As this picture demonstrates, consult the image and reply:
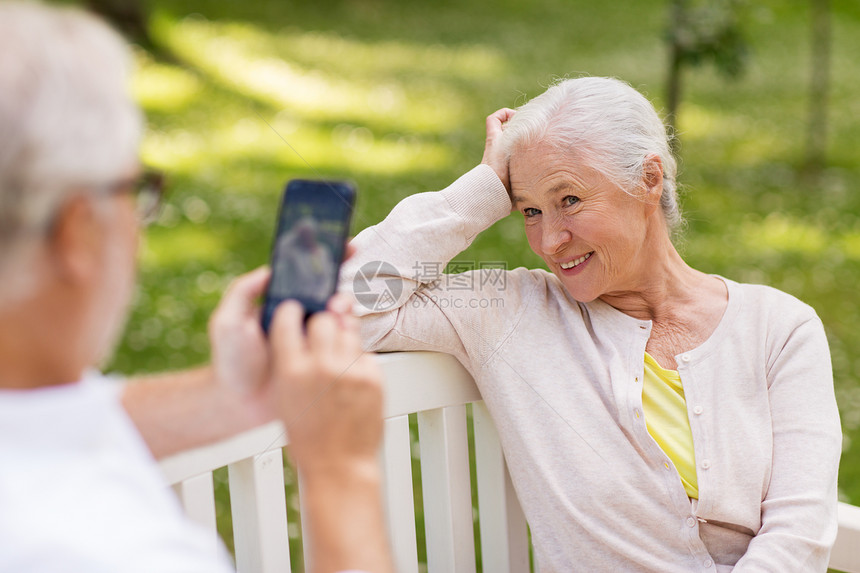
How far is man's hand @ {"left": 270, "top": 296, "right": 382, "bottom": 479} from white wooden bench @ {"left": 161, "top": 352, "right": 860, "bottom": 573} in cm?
57

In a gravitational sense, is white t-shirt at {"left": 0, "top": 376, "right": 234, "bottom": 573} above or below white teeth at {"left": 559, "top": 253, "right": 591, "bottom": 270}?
below

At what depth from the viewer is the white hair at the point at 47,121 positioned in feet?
2.63

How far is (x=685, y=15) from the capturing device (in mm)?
5000

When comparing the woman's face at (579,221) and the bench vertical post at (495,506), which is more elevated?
the woman's face at (579,221)

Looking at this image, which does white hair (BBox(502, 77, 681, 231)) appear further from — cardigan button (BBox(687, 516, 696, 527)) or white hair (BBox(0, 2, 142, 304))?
white hair (BBox(0, 2, 142, 304))

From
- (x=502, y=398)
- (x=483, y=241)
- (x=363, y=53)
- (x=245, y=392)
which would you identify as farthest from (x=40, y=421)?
(x=363, y=53)

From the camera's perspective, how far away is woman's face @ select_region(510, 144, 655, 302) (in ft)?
5.84

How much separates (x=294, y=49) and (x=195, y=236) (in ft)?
7.78

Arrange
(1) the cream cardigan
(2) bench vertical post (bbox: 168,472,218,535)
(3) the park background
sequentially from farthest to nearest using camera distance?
(3) the park background < (1) the cream cardigan < (2) bench vertical post (bbox: 168,472,218,535)

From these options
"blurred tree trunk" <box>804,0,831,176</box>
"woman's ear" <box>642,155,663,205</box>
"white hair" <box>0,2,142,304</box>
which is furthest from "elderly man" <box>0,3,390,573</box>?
"blurred tree trunk" <box>804,0,831,176</box>

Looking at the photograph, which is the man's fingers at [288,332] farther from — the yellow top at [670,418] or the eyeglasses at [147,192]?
the yellow top at [670,418]

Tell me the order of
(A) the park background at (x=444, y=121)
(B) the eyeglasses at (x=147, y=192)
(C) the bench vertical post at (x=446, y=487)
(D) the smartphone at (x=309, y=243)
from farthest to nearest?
(A) the park background at (x=444, y=121)
(C) the bench vertical post at (x=446, y=487)
(D) the smartphone at (x=309, y=243)
(B) the eyeglasses at (x=147, y=192)

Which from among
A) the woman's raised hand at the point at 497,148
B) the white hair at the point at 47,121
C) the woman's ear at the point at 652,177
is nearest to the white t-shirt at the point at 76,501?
the white hair at the point at 47,121

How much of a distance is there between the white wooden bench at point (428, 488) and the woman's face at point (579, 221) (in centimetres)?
29
